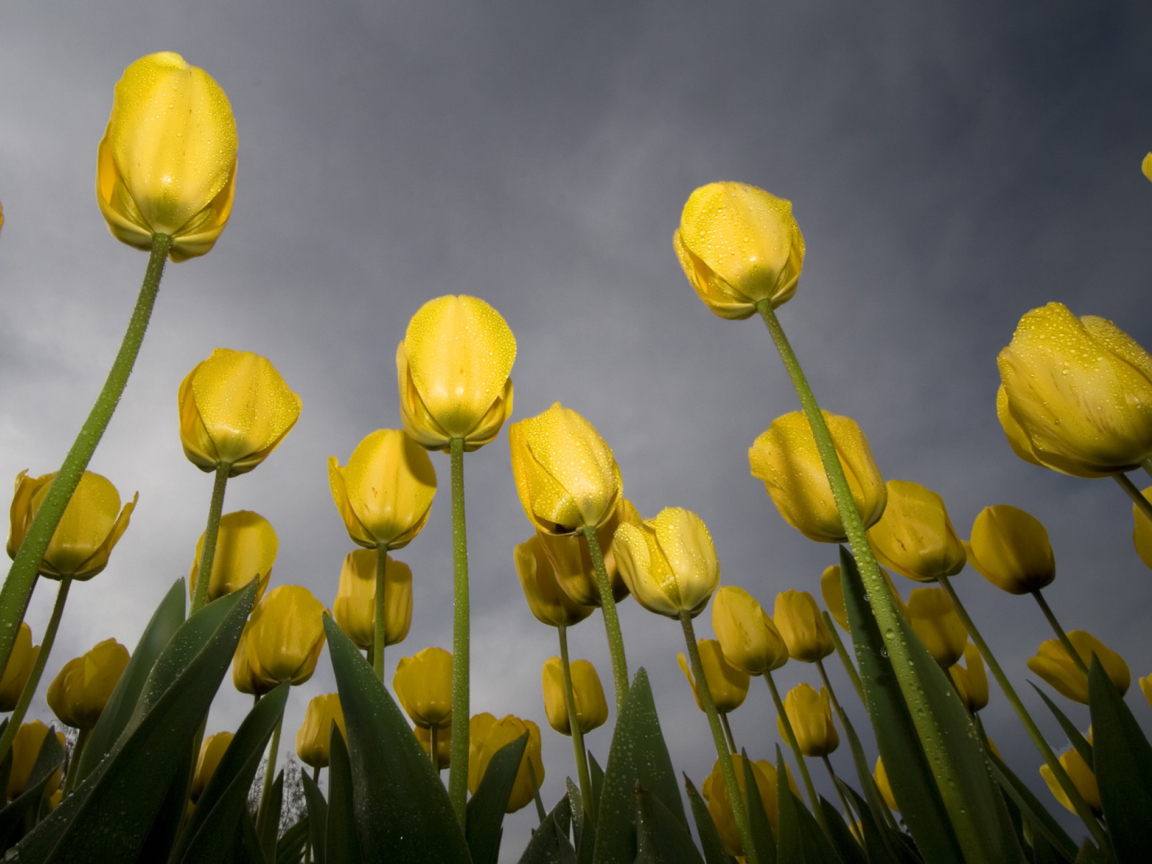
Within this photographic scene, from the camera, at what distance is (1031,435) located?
1.13 m

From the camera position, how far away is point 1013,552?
182 centimetres

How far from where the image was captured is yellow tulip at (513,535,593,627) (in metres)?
1.67

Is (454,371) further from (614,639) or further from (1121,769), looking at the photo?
(1121,769)

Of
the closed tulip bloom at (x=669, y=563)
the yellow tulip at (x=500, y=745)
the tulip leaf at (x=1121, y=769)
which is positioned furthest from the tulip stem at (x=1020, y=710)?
the yellow tulip at (x=500, y=745)

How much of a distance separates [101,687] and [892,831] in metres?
2.11

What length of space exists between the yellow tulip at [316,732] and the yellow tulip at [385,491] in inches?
36.2

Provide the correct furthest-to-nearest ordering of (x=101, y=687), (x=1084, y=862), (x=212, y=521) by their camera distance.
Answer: (x=101, y=687) → (x=212, y=521) → (x=1084, y=862)

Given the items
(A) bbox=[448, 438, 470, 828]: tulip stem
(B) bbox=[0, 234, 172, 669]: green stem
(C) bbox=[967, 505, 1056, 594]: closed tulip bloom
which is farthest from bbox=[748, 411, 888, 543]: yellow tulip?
(B) bbox=[0, 234, 172, 669]: green stem

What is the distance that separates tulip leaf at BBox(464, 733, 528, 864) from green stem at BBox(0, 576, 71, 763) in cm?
77

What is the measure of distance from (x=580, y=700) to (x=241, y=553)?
1.48 metres

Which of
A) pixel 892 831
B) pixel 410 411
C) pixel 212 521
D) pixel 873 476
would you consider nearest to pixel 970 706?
pixel 892 831

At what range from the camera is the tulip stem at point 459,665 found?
0.90m

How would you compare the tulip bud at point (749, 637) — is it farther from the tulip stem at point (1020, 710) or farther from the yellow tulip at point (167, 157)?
the yellow tulip at point (167, 157)

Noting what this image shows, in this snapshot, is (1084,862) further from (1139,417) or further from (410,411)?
(410,411)
